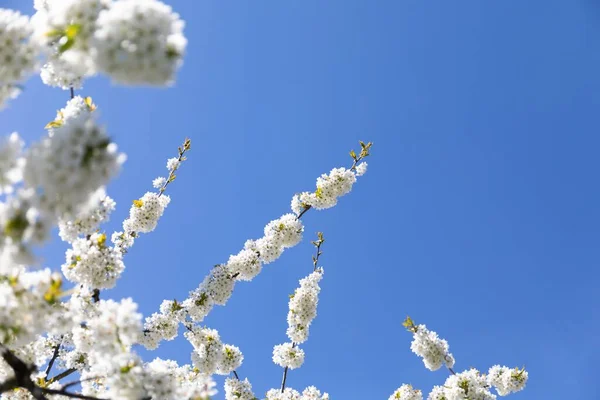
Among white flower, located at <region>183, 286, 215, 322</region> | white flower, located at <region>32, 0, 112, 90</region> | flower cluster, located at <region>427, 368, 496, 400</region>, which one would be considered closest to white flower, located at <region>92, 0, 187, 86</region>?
white flower, located at <region>32, 0, 112, 90</region>

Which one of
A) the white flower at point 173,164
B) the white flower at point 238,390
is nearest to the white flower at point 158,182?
the white flower at point 173,164

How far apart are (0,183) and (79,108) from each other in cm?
197

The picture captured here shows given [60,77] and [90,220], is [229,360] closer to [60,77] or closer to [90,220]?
[90,220]

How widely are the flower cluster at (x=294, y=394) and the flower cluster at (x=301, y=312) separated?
3.97 ft

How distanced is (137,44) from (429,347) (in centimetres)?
893

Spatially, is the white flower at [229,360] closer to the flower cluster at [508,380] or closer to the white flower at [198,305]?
the white flower at [198,305]

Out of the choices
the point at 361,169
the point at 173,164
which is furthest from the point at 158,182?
the point at 361,169

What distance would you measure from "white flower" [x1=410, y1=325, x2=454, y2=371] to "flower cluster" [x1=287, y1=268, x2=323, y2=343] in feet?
8.88

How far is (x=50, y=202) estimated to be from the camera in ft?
11.6

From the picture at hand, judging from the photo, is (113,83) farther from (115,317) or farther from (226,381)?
(226,381)

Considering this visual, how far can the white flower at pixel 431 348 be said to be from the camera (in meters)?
9.90

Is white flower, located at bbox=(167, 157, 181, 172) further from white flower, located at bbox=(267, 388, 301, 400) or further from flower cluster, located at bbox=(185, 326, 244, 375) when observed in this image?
white flower, located at bbox=(267, 388, 301, 400)

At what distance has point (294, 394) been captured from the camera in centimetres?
1091

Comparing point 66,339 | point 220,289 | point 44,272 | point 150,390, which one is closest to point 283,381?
point 220,289
